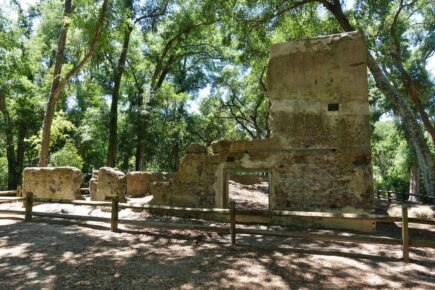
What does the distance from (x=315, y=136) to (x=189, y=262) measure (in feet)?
18.7

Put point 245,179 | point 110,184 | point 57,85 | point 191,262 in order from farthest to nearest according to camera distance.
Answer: point 245,179
point 57,85
point 110,184
point 191,262

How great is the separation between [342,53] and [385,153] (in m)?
36.5

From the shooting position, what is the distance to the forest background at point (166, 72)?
1559 centimetres

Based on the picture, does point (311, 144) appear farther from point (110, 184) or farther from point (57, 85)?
point (57, 85)

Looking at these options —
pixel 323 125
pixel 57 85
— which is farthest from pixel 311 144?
pixel 57 85

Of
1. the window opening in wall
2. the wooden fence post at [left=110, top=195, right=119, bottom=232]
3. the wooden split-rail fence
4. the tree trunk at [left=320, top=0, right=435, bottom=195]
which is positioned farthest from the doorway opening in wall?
the tree trunk at [left=320, top=0, right=435, bottom=195]

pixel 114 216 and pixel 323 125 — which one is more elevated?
pixel 323 125

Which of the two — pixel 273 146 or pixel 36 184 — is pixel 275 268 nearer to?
pixel 273 146

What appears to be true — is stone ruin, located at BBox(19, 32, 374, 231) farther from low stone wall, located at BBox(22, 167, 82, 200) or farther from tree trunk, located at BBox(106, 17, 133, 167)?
tree trunk, located at BBox(106, 17, 133, 167)

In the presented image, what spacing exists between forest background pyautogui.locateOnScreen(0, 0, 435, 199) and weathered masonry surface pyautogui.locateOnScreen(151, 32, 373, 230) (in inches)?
153

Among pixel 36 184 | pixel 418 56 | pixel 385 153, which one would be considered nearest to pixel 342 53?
pixel 36 184

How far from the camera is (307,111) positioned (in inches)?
409

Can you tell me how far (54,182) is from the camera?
13570 mm

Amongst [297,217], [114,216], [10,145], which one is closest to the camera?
[297,217]
